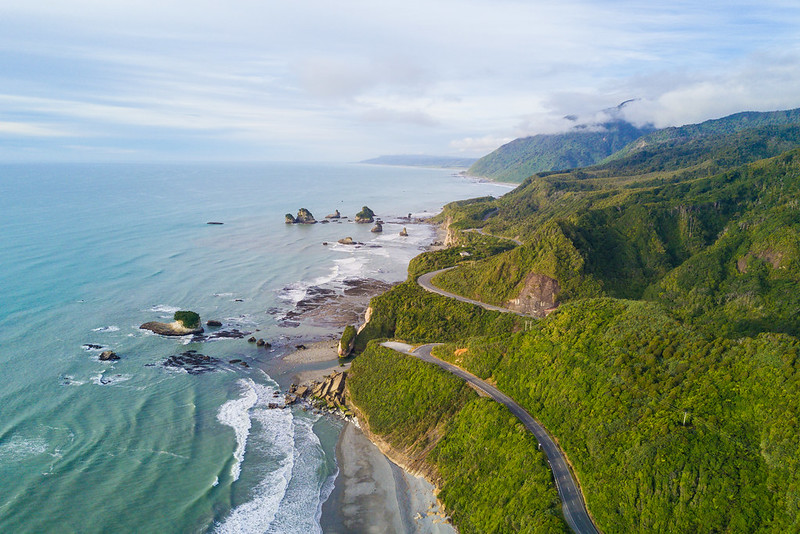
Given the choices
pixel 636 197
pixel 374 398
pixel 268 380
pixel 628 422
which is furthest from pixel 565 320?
pixel 636 197

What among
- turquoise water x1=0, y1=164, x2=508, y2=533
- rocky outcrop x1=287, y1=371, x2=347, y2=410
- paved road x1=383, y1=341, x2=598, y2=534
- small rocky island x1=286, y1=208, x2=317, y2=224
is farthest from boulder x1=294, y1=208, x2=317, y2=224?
paved road x1=383, y1=341, x2=598, y2=534

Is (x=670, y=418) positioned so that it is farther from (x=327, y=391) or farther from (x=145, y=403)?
(x=145, y=403)

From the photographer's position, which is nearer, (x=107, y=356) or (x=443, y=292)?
(x=107, y=356)

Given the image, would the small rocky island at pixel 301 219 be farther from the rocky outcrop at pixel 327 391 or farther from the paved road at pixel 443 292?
the rocky outcrop at pixel 327 391

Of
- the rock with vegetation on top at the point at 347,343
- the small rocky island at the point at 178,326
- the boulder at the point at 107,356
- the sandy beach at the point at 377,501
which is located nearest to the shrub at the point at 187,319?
the small rocky island at the point at 178,326

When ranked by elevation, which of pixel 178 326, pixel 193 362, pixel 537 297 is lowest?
pixel 193 362

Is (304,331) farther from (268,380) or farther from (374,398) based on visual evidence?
(374,398)

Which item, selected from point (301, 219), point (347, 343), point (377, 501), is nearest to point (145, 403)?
point (347, 343)
